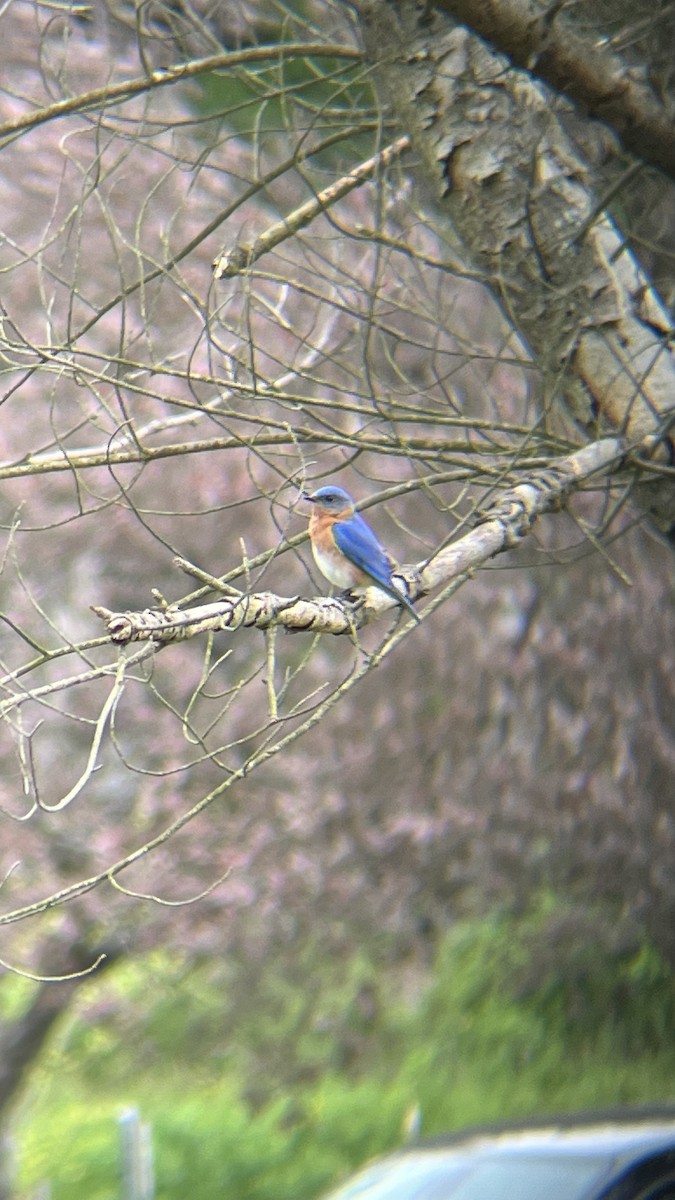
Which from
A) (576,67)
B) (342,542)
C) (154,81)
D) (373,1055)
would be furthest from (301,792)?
(576,67)

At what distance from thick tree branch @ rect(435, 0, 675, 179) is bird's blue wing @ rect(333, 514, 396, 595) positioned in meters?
1.08

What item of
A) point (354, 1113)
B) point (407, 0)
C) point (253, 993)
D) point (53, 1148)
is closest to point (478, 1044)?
point (354, 1113)

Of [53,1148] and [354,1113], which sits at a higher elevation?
[53,1148]

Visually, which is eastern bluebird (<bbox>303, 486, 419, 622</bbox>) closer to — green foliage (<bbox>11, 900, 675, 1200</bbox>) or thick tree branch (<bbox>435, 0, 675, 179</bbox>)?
thick tree branch (<bbox>435, 0, 675, 179</bbox>)

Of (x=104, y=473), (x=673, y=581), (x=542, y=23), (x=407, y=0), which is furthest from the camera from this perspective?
(x=104, y=473)

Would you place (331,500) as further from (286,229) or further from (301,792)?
(301,792)

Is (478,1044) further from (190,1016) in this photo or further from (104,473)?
(104,473)

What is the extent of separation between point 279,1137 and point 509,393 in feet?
13.7

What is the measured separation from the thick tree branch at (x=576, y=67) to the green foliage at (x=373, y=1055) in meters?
5.60

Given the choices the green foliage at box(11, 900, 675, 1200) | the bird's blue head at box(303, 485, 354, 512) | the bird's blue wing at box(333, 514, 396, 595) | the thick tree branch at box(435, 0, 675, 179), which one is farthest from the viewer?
the green foliage at box(11, 900, 675, 1200)

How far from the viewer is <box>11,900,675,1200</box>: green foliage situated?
8.59 m

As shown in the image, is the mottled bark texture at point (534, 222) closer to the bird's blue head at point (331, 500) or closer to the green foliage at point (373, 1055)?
the bird's blue head at point (331, 500)

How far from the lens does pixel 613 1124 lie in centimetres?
519

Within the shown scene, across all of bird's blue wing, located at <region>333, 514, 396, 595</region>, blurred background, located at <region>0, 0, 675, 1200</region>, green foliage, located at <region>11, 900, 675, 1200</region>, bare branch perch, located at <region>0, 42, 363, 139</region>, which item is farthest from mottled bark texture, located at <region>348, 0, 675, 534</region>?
green foliage, located at <region>11, 900, 675, 1200</region>
